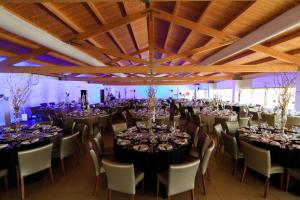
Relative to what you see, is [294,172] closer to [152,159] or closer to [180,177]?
[180,177]

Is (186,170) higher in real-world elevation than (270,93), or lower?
lower

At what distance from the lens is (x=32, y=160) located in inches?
115

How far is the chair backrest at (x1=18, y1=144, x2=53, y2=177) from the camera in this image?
283 centimetres

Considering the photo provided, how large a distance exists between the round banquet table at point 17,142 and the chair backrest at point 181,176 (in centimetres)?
269

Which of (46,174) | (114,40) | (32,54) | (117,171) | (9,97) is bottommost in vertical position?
(46,174)

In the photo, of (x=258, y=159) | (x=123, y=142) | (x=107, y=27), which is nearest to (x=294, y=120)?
(x=258, y=159)

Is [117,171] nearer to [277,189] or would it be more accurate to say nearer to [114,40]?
[277,189]

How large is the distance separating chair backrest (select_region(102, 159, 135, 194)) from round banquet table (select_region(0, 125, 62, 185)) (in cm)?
190

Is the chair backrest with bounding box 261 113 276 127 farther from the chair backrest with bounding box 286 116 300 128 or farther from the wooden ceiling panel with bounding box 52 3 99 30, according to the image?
the wooden ceiling panel with bounding box 52 3 99 30

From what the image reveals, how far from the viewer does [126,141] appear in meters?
3.41

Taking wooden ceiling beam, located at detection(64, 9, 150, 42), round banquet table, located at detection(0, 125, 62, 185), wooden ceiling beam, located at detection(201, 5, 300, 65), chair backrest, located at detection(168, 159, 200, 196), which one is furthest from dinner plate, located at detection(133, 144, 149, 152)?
wooden ceiling beam, located at detection(64, 9, 150, 42)

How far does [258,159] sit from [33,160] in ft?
12.5

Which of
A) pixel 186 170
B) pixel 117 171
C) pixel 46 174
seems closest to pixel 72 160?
pixel 46 174

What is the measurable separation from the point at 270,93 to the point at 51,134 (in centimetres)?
1195
